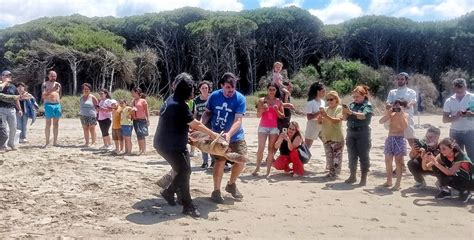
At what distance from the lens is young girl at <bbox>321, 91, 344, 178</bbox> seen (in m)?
8.39

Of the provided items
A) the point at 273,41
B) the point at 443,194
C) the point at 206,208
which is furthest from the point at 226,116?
the point at 273,41

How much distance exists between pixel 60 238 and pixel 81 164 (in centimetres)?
367

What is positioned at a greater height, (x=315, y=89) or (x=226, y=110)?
(x=315, y=89)

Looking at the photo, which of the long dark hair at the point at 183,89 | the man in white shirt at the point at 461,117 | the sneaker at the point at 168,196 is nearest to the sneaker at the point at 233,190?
the sneaker at the point at 168,196

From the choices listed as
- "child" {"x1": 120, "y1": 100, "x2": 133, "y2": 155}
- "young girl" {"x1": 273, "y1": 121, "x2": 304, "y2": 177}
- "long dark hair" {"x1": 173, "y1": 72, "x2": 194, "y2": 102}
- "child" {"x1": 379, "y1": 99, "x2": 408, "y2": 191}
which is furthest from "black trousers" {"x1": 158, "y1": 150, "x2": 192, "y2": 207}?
"child" {"x1": 120, "y1": 100, "x2": 133, "y2": 155}

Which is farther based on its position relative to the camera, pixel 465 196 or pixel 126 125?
pixel 126 125

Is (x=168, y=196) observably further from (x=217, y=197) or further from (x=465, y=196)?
(x=465, y=196)

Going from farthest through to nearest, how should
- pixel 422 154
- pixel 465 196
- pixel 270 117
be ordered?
pixel 270 117
pixel 422 154
pixel 465 196

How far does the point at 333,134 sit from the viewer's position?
841 centimetres

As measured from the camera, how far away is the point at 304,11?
4222 cm

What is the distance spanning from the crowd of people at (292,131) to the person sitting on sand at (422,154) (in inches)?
0.6

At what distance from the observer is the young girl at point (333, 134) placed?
8.39 metres

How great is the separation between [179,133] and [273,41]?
36.9 m

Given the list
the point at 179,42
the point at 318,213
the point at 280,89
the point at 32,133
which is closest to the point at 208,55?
the point at 179,42
